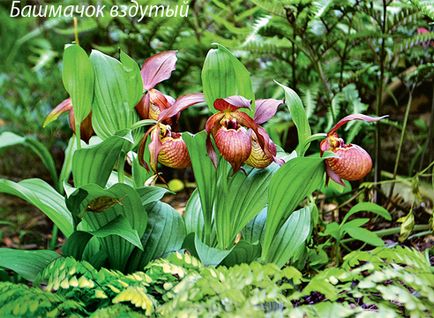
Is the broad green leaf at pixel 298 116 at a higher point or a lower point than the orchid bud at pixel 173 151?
higher

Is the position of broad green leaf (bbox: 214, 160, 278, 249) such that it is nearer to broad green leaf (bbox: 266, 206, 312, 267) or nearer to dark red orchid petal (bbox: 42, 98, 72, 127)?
broad green leaf (bbox: 266, 206, 312, 267)

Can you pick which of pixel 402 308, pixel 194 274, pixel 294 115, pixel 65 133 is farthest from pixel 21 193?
pixel 65 133

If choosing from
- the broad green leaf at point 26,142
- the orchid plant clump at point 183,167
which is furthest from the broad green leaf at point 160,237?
the broad green leaf at point 26,142

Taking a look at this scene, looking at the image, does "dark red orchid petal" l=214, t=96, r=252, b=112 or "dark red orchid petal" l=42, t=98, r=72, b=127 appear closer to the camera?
"dark red orchid petal" l=214, t=96, r=252, b=112

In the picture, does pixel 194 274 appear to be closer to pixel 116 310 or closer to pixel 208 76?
pixel 116 310

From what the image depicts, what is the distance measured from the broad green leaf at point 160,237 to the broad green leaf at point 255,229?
132 millimetres

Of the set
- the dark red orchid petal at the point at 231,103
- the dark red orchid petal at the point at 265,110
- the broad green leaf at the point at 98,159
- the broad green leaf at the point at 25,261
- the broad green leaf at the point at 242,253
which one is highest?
the dark red orchid petal at the point at 231,103

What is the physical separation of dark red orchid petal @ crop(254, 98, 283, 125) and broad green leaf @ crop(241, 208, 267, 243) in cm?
23

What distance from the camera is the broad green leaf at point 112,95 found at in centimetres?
101

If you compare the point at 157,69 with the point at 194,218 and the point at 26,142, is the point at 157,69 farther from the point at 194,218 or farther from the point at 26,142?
the point at 26,142

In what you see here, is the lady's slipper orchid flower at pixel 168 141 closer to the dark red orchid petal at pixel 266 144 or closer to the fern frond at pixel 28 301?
the dark red orchid petal at pixel 266 144

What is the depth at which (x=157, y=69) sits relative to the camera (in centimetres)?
105

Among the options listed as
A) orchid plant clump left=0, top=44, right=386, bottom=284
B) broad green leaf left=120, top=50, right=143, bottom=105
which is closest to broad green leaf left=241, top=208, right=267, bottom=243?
orchid plant clump left=0, top=44, right=386, bottom=284

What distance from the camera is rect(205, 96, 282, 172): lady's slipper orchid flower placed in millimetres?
892
